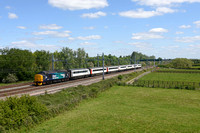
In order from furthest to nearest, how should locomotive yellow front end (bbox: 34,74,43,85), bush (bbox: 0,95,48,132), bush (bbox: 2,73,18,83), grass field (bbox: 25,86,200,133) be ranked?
bush (bbox: 2,73,18,83) < locomotive yellow front end (bbox: 34,74,43,85) < grass field (bbox: 25,86,200,133) < bush (bbox: 0,95,48,132)

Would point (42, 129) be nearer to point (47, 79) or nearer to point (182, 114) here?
point (182, 114)

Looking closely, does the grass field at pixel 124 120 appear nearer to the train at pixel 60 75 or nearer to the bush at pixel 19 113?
the bush at pixel 19 113

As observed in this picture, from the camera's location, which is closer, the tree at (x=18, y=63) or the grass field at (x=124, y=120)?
the grass field at (x=124, y=120)

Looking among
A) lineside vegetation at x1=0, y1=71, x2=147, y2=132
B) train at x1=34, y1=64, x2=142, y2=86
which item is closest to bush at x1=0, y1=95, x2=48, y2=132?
lineside vegetation at x1=0, y1=71, x2=147, y2=132

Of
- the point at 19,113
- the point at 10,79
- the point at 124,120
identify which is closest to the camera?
the point at 19,113

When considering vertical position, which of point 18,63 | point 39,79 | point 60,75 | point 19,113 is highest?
point 18,63

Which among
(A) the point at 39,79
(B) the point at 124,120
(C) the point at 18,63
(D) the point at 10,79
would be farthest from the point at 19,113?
(C) the point at 18,63

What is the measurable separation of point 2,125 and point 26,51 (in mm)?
45781

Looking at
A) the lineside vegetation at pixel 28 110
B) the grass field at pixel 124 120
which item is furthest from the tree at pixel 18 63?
the grass field at pixel 124 120

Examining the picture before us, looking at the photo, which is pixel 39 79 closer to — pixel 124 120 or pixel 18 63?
pixel 18 63

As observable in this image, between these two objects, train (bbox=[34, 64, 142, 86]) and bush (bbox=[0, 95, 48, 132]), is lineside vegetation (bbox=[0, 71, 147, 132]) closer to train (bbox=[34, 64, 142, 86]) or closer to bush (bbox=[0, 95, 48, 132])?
bush (bbox=[0, 95, 48, 132])

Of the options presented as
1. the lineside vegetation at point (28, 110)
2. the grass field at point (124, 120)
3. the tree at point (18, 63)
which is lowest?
the grass field at point (124, 120)

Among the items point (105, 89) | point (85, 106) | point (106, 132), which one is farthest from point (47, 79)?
point (106, 132)

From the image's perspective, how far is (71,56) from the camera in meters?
87.8
